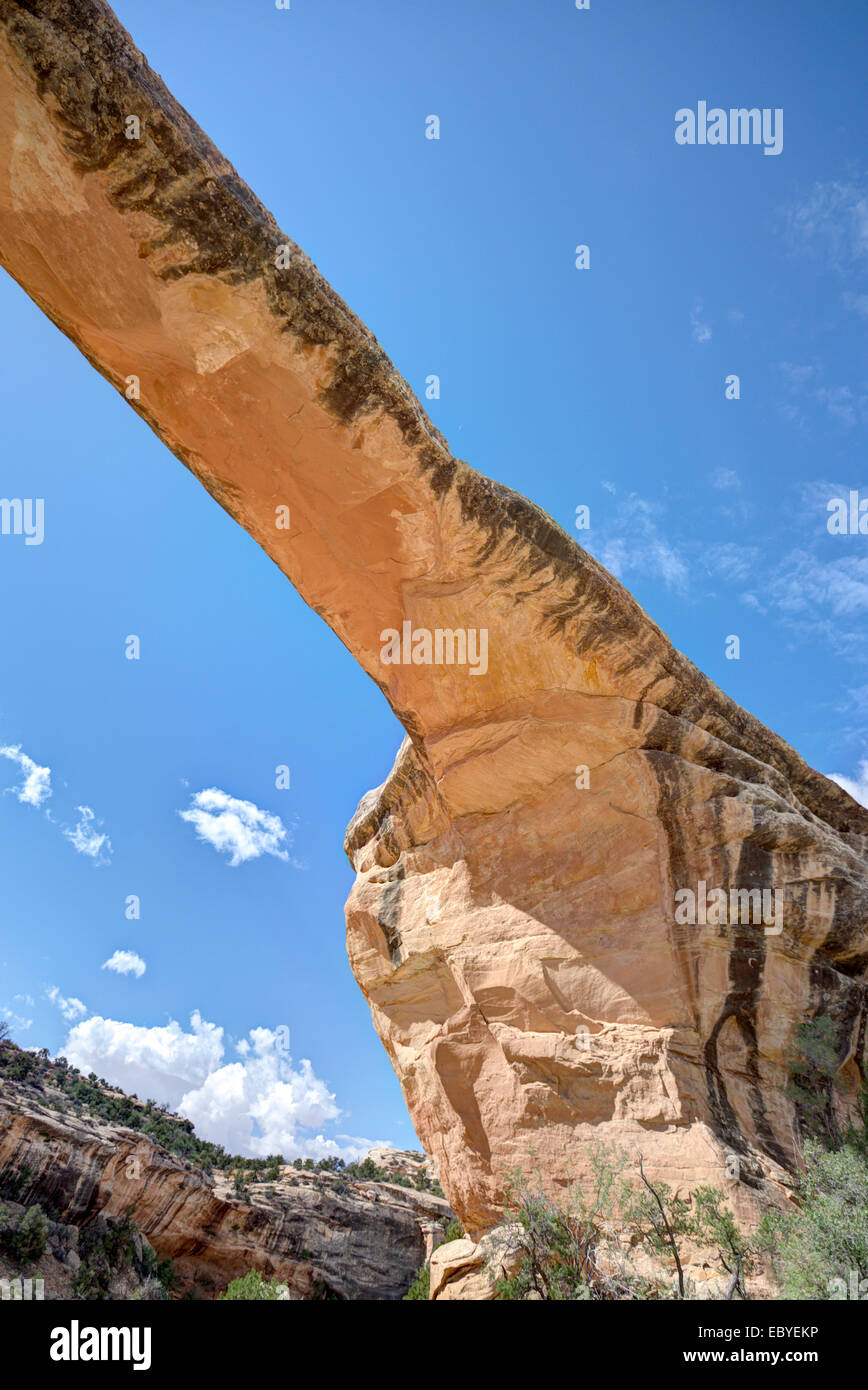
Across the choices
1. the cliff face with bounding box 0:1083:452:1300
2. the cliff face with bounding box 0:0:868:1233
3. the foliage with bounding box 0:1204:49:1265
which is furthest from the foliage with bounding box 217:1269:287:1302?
the cliff face with bounding box 0:0:868:1233

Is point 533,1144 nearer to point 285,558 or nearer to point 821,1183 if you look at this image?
point 821,1183

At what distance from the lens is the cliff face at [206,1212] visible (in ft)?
92.3

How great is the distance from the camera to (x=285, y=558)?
11430mm

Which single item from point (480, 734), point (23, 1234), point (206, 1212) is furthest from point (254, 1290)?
point (480, 734)

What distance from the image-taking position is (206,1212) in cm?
3198

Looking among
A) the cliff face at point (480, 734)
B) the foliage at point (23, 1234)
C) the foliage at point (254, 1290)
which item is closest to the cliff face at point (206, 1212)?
the foliage at point (23, 1234)

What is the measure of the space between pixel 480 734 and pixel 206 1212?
96.9 feet

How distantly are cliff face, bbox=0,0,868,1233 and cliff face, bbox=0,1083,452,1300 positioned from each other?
2199cm

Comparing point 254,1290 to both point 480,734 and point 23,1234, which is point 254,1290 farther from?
point 480,734

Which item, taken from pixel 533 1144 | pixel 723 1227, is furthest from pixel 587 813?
pixel 723 1227

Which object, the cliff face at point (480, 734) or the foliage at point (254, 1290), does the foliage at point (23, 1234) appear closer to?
the foliage at point (254, 1290)

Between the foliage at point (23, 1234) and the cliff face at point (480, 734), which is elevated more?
the cliff face at point (480, 734)

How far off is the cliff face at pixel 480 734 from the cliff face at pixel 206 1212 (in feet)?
A: 72.2
